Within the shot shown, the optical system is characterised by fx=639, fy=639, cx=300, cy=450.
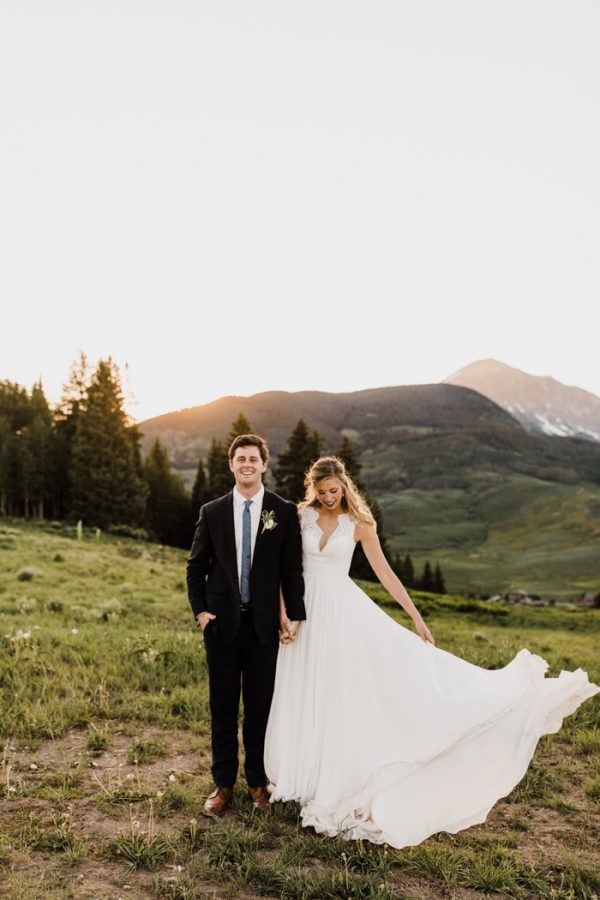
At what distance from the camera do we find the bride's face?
19.5ft

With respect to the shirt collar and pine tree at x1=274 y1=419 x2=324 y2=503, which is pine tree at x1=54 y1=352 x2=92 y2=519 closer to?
pine tree at x1=274 y1=419 x2=324 y2=503

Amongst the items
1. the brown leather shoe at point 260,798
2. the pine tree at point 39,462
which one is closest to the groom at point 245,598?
the brown leather shoe at point 260,798

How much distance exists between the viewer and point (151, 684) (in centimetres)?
885

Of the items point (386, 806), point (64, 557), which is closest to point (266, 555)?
point (386, 806)

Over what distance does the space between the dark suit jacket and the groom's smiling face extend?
0.19m

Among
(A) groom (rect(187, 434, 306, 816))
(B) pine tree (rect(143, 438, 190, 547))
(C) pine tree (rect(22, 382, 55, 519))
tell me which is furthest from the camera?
(B) pine tree (rect(143, 438, 190, 547))

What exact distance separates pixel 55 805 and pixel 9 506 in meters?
53.9

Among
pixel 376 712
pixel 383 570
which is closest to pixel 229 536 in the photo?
pixel 383 570

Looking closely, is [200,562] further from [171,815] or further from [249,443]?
[171,815]

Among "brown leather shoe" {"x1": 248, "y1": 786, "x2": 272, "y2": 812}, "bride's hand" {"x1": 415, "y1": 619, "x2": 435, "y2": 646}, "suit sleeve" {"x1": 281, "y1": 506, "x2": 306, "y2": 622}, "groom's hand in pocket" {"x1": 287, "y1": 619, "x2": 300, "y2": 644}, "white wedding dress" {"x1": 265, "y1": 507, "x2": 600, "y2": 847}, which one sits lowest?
"brown leather shoe" {"x1": 248, "y1": 786, "x2": 272, "y2": 812}

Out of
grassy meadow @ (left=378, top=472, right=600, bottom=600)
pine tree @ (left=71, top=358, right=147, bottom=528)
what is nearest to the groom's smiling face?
pine tree @ (left=71, top=358, right=147, bottom=528)

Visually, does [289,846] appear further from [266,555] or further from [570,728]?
[570,728]

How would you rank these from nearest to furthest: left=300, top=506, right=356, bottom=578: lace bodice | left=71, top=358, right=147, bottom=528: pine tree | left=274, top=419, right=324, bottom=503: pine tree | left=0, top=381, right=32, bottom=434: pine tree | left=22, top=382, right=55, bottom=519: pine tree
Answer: left=300, top=506, right=356, bottom=578: lace bodice → left=274, top=419, right=324, bottom=503: pine tree → left=71, top=358, right=147, bottom=528: pine tree → left=22, top=382, right=55, bottom=519: pine tree → left=0, top=381, right=32, bottom=434: pine tree

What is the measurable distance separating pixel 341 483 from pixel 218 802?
9.76 feet
